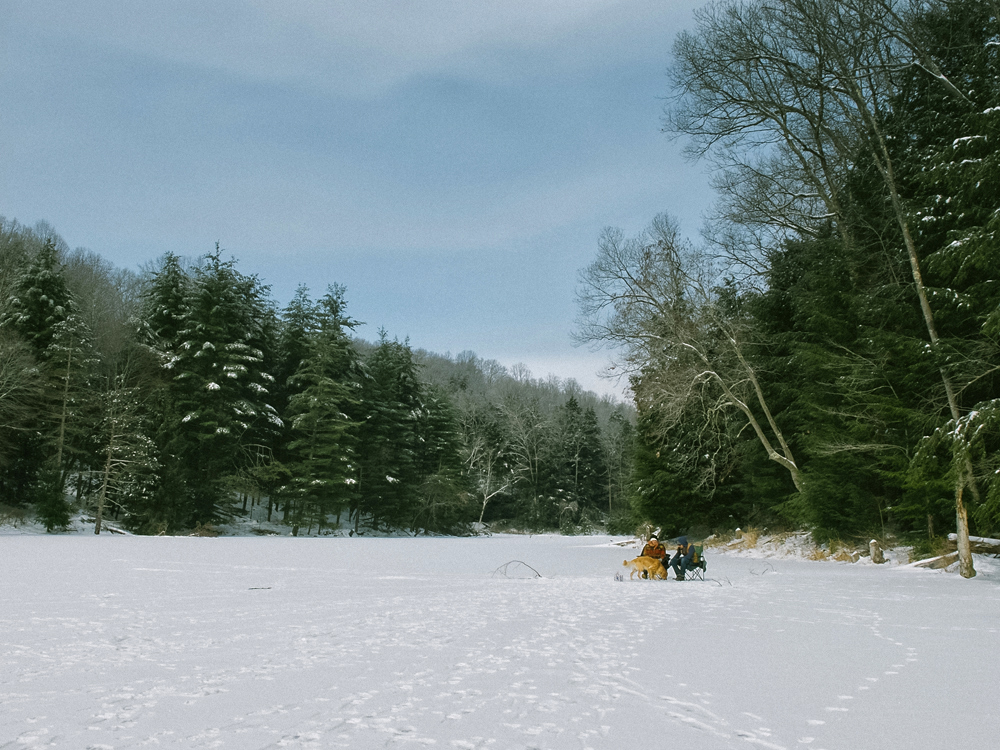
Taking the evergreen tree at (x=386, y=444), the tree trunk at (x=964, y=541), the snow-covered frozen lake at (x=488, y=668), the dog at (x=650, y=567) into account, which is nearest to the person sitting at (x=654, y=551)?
the dog at (x=650, y=567)

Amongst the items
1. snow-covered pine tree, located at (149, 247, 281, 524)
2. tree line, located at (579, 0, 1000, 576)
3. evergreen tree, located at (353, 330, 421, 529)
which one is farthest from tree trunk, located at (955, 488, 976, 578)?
evergreen tree, located at (353, 330, 421, 529)

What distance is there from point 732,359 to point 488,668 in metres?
18.8

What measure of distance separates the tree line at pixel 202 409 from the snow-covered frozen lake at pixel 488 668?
21995 millimetres

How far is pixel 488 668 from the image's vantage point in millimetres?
4664

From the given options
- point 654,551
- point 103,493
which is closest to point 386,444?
point 103,493

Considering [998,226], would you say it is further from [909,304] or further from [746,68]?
[746,68]

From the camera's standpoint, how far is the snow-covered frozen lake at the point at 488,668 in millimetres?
3283

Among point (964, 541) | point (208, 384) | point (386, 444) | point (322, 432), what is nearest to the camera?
point (964, 541)

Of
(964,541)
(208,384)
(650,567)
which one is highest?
(208,384)

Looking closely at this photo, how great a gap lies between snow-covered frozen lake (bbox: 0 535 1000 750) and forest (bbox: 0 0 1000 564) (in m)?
5.90

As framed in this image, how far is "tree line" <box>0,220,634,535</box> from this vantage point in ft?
91.2

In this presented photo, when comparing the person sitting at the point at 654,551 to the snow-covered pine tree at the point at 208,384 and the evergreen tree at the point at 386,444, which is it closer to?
the snow-covered pine tree at the point at 208,384

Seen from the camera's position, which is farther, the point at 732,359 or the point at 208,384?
the point at 208,384

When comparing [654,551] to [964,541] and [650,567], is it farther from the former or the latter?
[964,541]
